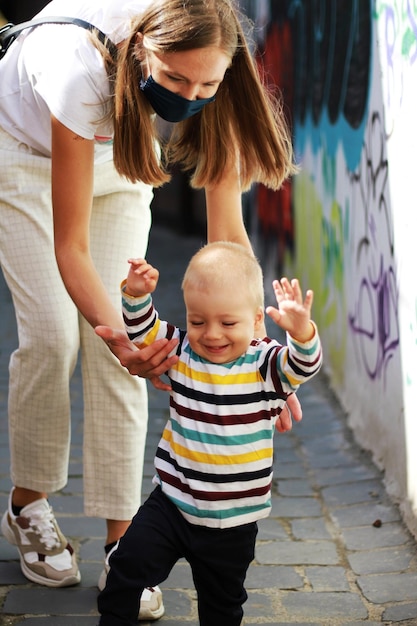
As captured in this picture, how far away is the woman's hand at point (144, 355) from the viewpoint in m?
2.65

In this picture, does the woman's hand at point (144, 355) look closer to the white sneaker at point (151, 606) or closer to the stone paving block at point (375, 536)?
the white sneaker at point (151, 606)

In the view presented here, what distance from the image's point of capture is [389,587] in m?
3.39

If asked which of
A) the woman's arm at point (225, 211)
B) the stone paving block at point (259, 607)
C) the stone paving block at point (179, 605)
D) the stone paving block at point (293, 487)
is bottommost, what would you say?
the stone paving block at point (293, 487)

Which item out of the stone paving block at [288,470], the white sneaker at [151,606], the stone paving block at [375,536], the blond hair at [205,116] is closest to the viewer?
the blond hair at [205,116]

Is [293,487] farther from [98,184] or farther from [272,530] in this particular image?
[98,184]

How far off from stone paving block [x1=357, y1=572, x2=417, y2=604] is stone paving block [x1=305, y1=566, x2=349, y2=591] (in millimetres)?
58

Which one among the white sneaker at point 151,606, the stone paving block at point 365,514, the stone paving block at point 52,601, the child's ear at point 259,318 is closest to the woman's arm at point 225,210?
the child's ear at point 259,318

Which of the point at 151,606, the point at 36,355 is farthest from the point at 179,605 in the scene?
the point at 36,355

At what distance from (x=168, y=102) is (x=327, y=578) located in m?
1.64

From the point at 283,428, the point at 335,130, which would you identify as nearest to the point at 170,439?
the point at 283,428

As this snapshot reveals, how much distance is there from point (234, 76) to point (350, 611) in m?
1.62

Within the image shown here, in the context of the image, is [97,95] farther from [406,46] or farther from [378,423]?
[378,423]

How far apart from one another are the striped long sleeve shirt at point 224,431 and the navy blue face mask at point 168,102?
1.83 feet

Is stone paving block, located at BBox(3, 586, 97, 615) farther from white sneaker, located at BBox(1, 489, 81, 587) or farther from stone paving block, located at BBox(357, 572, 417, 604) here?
stone paving block, located at BBox(357, 572, 417, 604)
